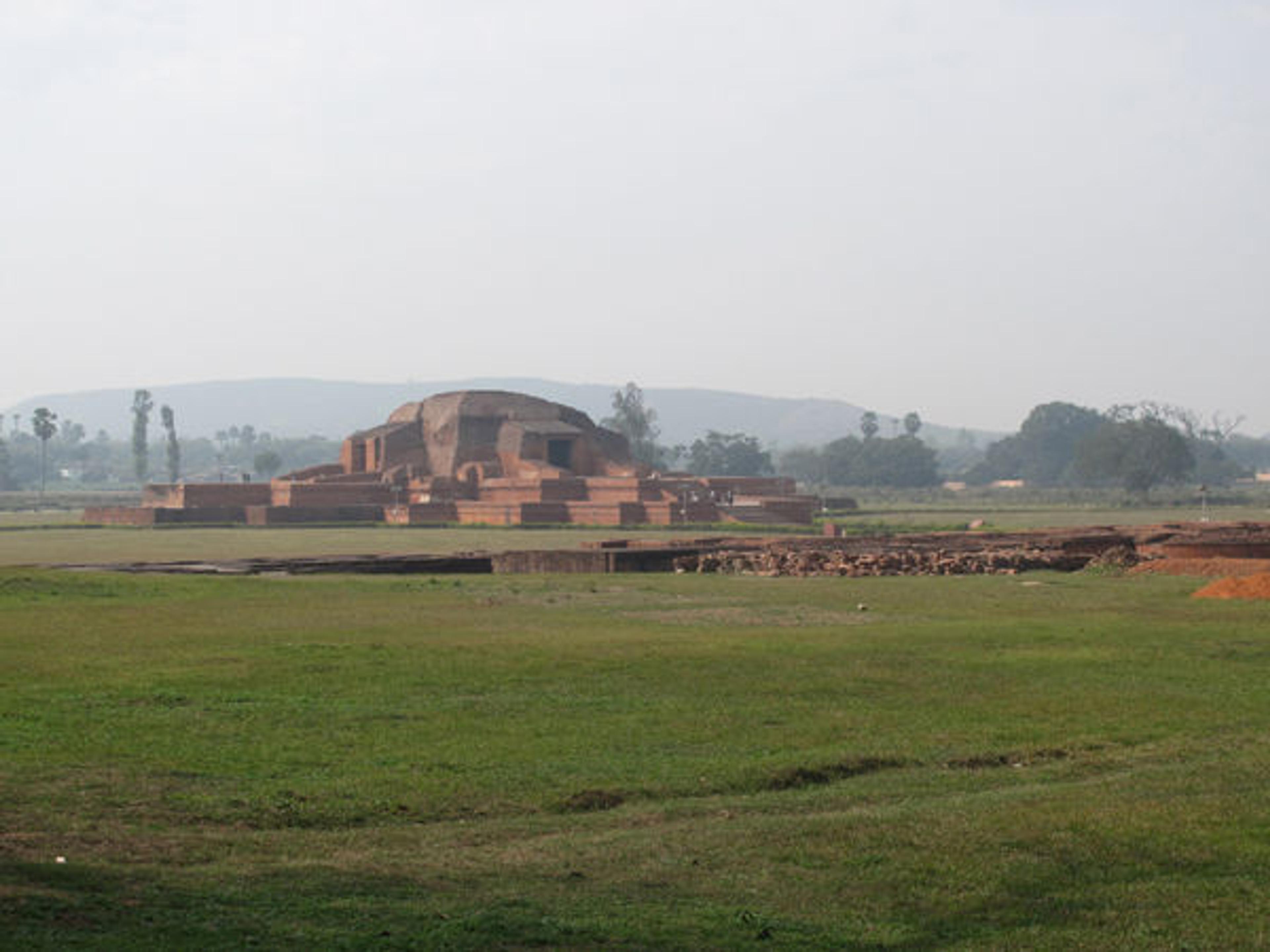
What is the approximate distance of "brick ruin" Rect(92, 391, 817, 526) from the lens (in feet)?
196

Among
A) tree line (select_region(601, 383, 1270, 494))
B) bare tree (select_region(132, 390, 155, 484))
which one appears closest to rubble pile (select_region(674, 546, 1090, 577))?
tree line (select_region(601, 383, 1270, 494))

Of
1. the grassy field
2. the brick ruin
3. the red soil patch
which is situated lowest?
the grassy field

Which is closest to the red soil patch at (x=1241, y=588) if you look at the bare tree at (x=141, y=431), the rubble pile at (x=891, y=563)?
the rubble pile at (x=891, y=563)

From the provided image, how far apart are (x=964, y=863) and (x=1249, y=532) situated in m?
31.0

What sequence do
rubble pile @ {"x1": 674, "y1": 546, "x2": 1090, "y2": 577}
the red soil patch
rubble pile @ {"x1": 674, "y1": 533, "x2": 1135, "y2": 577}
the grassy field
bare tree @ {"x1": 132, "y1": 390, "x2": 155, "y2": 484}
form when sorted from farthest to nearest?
bare tree @ {"x1": 132, "y1": 390, "x2": 155, "y2": 484} < rubble pile @ {"x1": 674, "y1": 533, "x2": 1135, "y2": 577} < rubble pile @ {"x1": 674, "y1": 546, "x2": 1090, "y2": 577} < the red soil patch < the grassy field

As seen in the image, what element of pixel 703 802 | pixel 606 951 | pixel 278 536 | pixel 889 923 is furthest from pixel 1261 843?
pixel 278 536

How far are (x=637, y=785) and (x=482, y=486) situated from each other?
5495 centimetres

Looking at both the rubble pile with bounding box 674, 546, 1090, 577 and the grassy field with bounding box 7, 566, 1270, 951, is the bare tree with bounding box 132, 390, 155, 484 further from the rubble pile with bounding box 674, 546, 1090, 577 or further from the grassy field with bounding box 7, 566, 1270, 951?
the grassy field with bounding box 7, 566, 1270, 951

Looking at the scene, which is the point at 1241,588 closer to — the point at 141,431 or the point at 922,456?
the point at 922,456

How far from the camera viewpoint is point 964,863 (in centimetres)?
782

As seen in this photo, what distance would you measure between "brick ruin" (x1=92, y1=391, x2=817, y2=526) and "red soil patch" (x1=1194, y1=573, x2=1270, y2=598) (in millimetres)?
35075

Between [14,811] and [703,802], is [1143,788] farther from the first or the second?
[14,811]

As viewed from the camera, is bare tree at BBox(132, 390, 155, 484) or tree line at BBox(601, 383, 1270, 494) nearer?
tree line at BBox(601, 383, 1270, 494)

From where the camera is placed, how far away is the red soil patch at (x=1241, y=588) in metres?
21.7
